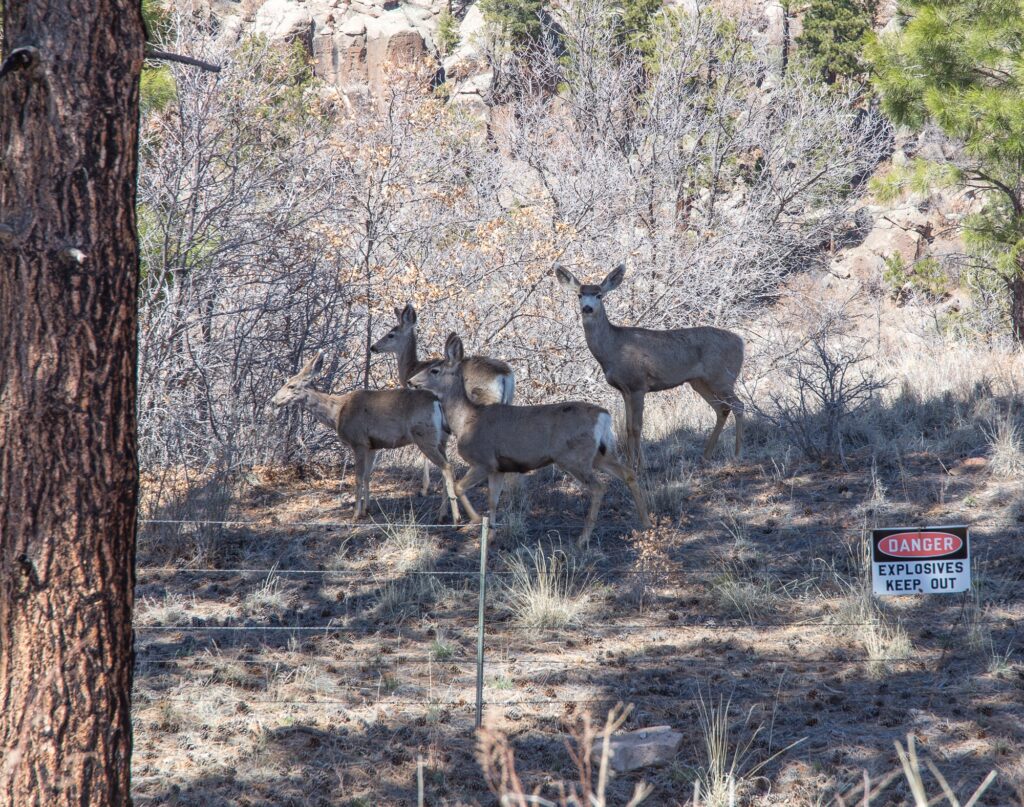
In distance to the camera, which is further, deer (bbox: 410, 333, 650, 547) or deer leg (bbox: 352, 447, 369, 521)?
deer leg (bbox: 352, 447, 369, 521)

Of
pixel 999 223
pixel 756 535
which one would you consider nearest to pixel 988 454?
pixel 756 535

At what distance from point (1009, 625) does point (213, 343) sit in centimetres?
789

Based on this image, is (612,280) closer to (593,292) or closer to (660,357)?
(593,292)

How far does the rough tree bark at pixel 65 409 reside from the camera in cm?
449

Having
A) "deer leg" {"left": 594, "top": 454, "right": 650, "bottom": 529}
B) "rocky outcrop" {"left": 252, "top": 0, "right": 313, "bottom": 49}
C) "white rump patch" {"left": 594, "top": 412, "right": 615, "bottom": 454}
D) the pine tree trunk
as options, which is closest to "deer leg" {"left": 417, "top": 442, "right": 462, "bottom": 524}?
"deer leg" {"left": 594, "top": 454, "right": 650, "bottom": 529}

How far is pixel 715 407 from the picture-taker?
1288cm

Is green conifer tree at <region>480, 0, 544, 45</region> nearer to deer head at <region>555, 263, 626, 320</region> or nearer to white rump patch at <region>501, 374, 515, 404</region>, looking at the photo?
deer head at <region>555, 263, 626, 320</region>

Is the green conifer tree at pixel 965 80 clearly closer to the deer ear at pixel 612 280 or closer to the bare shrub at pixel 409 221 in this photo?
the bare shrub at pixel 409 221

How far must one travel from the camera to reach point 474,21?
175 feet

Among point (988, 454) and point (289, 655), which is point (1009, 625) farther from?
point (289, 655)

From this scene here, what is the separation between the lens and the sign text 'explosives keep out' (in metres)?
6.80

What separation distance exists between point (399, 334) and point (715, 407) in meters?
3.51

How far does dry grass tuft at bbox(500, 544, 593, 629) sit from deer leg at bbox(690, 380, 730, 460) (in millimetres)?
3211

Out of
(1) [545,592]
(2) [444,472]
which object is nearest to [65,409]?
(1) [545,592]
